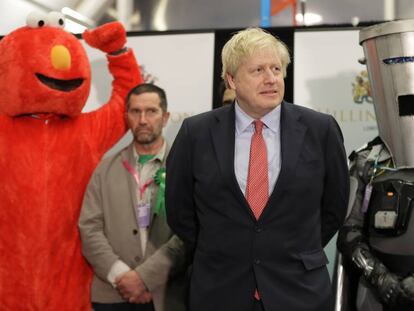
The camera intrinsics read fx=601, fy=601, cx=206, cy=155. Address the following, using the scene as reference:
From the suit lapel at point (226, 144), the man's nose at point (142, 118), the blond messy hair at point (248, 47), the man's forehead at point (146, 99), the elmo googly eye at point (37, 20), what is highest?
the elmo googly eye at point (37, 20)

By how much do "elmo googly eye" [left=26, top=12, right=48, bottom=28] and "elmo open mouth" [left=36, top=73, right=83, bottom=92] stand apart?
27 centimetres

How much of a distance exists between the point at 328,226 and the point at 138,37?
1910 mm

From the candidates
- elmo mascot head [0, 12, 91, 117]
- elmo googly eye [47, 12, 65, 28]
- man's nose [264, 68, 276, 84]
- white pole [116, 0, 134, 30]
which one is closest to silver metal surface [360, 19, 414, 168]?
man's nose [264, 68, 276, 84]

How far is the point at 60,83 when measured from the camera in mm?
2826

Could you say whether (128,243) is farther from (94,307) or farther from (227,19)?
(227,19)

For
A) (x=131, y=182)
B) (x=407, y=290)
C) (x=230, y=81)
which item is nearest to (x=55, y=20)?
(x=131, y=182)

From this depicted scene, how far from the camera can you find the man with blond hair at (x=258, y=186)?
1841 millimetres

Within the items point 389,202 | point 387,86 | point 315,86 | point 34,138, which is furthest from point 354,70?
point 34,138

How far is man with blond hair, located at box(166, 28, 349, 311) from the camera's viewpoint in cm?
184

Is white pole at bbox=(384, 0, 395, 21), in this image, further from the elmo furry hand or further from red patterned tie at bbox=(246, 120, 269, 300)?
red patterned tie at bbox=(246, 120, 269, 300)

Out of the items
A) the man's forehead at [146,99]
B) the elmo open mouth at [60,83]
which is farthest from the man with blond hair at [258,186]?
the elmo open mouth at [60,83]

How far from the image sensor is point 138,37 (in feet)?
11.7

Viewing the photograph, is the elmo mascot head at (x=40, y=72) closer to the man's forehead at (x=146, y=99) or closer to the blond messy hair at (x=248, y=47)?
the man's forehead at (x=146, y=99)

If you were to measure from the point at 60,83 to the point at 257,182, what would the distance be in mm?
1345
